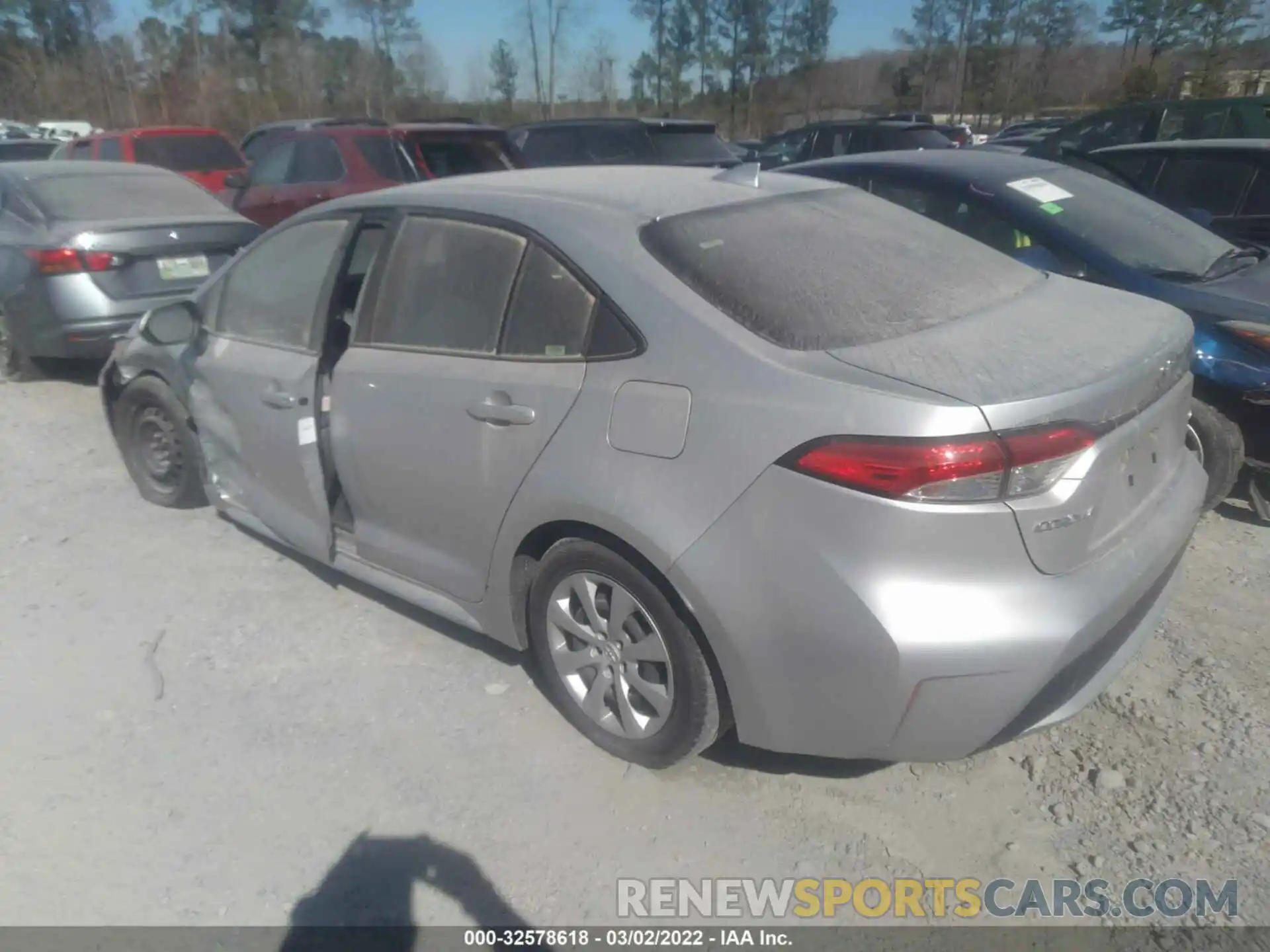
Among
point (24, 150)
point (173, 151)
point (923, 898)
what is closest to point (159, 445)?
point (923, 898)

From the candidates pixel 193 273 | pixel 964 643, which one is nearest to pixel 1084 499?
pixel 964 643

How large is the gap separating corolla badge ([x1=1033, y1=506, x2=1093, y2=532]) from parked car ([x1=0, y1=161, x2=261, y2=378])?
569cm

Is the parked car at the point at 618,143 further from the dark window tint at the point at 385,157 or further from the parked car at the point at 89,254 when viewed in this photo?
the parked car at the point at 89,254

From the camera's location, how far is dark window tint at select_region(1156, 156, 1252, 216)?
6121 millimetres

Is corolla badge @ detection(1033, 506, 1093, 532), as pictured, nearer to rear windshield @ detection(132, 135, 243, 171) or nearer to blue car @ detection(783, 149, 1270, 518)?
blue car @ detection(783, 149, 1270, 518)

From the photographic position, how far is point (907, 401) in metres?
2.28

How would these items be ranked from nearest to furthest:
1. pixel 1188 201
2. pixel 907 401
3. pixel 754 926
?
pixel 907 401
pixel 754 926
pixel 1188 201

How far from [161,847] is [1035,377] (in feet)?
8.68

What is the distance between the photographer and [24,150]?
18453 mm

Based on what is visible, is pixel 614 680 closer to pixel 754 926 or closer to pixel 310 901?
pixel 754 926

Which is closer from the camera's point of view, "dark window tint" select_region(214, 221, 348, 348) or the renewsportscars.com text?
the renewsportscars.com text

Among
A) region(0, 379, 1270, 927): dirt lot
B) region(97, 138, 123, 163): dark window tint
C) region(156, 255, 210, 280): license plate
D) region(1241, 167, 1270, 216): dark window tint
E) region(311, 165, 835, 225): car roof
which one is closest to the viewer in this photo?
region(0, 379, 1270, 927): dirt lot

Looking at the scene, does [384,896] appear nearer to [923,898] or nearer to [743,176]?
[923,898]

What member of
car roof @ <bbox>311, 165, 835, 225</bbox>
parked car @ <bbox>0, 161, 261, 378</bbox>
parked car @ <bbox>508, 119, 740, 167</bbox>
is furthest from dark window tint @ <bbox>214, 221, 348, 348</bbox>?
parked car @ <bbox>508, 119, 740, 167</bbox>
